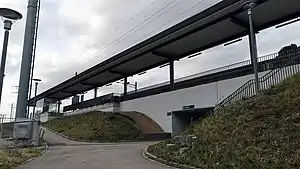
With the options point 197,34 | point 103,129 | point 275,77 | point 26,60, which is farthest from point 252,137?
point 103,129

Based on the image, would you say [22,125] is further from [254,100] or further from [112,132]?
[254,100]

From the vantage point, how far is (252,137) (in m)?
10.3

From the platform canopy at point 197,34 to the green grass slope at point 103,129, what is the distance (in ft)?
21.2

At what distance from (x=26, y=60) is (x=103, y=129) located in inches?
383

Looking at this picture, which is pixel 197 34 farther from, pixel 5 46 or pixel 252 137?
pixel 5 46

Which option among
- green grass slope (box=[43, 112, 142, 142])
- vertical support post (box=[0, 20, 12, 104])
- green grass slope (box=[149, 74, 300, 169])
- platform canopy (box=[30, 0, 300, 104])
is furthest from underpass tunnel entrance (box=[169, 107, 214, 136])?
vertical support post (box=[0, 20, 12, 104])

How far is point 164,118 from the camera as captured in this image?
30172mm

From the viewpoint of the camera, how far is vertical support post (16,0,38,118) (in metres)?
21.0

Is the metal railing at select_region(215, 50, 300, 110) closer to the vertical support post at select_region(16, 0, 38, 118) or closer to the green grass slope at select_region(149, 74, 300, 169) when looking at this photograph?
the green grass slope at select_region(149, 74, 300, 169)

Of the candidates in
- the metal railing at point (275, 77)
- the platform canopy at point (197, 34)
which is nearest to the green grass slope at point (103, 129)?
the platform canopy at point (197, 34)

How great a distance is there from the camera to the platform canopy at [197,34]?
22219mm

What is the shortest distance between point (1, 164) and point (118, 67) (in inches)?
1003

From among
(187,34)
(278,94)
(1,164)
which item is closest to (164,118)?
(187,34)

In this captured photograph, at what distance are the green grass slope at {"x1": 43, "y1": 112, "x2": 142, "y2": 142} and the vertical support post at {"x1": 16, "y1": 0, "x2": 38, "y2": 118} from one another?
21.7 feet
